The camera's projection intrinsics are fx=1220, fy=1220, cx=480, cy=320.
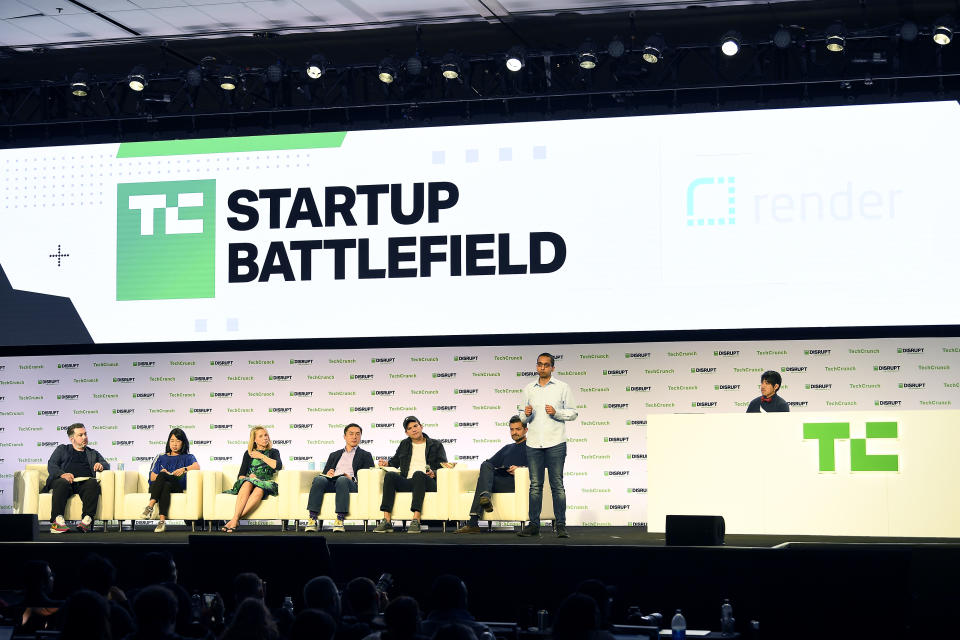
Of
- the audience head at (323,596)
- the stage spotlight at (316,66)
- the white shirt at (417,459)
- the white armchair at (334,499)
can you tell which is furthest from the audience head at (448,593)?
the stage spotlight at (316,66)

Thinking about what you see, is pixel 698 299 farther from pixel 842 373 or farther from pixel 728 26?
pixel 728 26

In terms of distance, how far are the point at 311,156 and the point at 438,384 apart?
8.14 ft

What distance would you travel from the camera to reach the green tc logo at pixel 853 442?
26.9 feet

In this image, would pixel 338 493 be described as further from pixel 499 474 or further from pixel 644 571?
pixel 644 571

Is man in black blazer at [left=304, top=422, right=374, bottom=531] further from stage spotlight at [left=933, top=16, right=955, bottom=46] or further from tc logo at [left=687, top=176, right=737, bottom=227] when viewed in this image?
stage spotlight at [left=933, top=16, right=955, bottom=46]

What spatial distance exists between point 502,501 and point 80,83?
5379 mm

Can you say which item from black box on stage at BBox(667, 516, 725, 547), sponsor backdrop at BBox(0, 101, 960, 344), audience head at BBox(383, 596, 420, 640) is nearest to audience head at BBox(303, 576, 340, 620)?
audience head at BBox(383, 596, 420, 640)

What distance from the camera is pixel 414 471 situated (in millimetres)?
10305

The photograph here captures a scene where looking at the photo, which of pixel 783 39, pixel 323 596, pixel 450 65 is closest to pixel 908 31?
pixel 783 39

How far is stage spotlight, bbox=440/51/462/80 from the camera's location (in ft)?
34.5

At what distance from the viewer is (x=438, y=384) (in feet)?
38.6

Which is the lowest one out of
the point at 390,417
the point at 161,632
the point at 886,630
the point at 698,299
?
the point at 886,630

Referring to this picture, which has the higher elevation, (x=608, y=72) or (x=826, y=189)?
(x=608, y=72)

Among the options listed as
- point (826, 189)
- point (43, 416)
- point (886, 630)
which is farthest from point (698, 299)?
point (43, 416)
